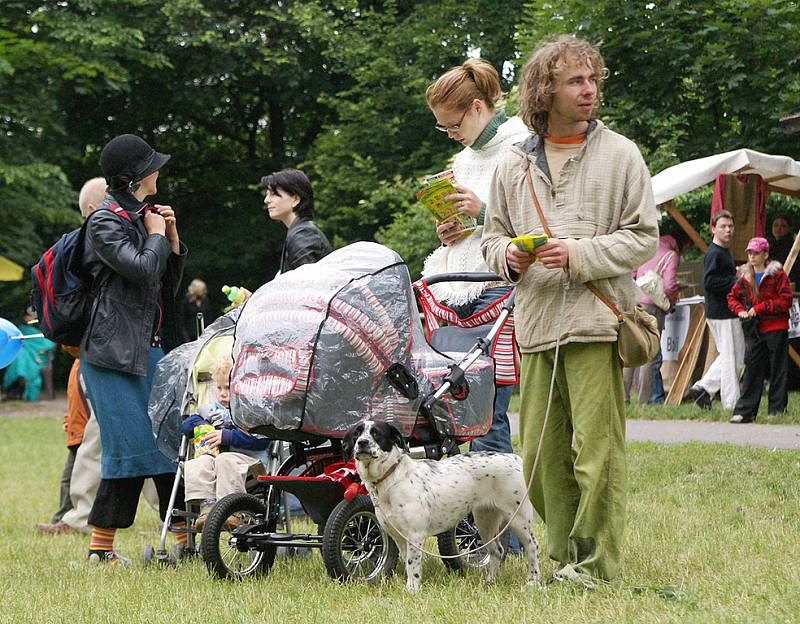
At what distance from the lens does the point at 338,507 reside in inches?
Result: 203

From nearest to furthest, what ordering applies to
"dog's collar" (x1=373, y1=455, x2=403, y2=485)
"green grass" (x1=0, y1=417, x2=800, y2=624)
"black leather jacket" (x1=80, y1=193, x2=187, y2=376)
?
"green grass" (x1=0, y1=417, x2=800, y2=624)
"dog's collar" (x1=373, y1=455, x2=403, y2=485)
"black leather jacket" (x1=80, y1=193, x2=187, y2=376)

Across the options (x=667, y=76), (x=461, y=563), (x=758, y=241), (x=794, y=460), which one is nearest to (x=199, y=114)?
(x=667, y=76)

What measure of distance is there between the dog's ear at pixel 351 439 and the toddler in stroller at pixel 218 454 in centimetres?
139

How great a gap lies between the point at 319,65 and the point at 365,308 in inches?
960

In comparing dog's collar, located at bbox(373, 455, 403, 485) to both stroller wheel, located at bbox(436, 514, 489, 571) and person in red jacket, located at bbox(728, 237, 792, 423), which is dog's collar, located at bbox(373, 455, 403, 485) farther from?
person in red jacket, located at bbox(728, 237, 792, 423)

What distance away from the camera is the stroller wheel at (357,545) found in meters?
5.09

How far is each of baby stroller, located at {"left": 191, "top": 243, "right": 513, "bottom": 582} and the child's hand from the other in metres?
0.86

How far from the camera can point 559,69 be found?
453cm

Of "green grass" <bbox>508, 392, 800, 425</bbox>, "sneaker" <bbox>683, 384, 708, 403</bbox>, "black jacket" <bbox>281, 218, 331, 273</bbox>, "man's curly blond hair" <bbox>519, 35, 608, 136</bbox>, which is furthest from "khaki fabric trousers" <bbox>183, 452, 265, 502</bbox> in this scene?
"sneaker" <bbox>683, 384, 708, 403</bbox>

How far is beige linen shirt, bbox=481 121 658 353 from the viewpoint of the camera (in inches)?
174

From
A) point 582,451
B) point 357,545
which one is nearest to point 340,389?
point 357,545

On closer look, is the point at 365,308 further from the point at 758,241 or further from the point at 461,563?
the point at 758,241

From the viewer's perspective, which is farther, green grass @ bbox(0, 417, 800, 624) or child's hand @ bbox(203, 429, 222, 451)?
child's hand @ bbox(203, 429, 222, 451)

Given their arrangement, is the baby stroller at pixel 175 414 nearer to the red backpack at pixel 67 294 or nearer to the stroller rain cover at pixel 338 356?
the red backpack at pixel 67 294
